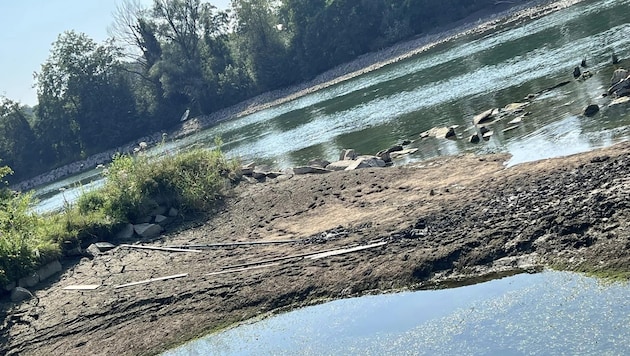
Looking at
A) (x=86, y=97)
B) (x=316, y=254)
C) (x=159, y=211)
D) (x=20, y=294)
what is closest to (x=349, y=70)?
(x=86, y=97)

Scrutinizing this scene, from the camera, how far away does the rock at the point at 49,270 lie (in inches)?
746

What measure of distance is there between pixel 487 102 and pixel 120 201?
15.9 m

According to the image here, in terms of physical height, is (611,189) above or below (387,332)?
above

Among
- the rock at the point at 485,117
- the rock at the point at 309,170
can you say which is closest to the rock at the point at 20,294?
the rock at the point at 309,170

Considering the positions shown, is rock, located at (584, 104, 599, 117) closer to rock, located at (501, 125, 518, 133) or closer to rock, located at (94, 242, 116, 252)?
rock, located at (501, 125, 518, 133)

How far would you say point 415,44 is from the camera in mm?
77500

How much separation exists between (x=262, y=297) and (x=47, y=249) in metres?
9.30

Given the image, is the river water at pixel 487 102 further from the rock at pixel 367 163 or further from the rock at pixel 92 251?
the rock at pixel 92 251

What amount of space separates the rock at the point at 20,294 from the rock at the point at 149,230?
427 cm

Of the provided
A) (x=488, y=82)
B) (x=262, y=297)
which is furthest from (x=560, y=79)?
(x=262, y=297)

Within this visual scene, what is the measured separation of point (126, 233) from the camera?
2139cm

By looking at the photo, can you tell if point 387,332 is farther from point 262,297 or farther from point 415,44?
point 415,44

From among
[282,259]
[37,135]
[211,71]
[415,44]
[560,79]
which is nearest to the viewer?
[282,259]

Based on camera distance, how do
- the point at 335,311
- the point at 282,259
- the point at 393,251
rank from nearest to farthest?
the point at 335,311 < the point at 393,251 < the point at 282,259
